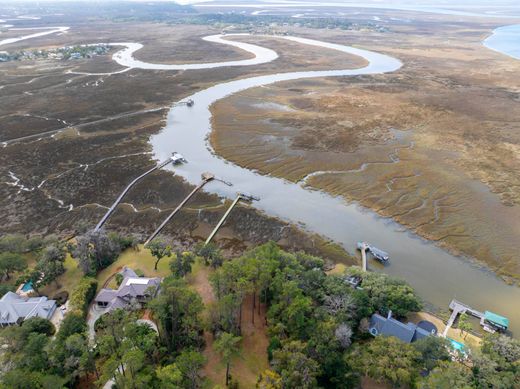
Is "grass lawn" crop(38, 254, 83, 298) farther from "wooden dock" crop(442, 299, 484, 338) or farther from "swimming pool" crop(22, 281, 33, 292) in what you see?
"wooden dock" crop(442, 299, 484, 338)

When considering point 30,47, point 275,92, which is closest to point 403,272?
point 275,92

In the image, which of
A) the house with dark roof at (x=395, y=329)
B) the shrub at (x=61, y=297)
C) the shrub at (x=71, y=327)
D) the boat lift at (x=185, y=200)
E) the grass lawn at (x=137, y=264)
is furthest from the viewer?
the boat lift at (x=185, y=200)

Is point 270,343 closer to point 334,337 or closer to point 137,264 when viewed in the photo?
point 334,337

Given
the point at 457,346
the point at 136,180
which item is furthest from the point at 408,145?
the point at 136,180

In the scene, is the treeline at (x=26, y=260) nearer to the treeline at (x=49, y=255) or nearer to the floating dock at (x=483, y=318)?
Result: the treeline at (x=49, y=255)

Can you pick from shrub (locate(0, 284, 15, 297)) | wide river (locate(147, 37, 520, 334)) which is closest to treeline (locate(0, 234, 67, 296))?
shrub (locate(0, 284, 15, 297))

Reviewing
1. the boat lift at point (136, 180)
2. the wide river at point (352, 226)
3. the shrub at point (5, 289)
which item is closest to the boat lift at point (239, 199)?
the wide river at point (352, 226)
